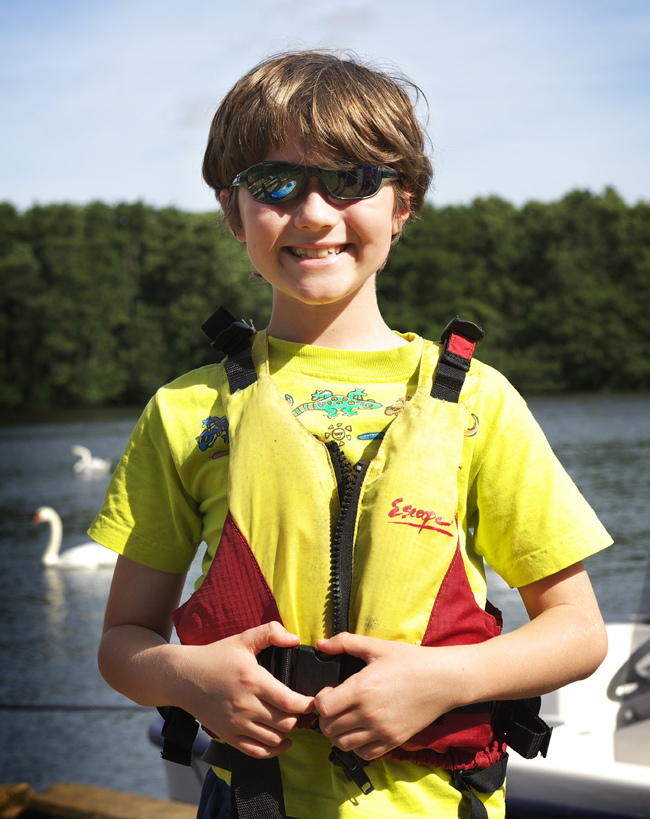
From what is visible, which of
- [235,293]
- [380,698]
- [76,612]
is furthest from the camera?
[235,293]

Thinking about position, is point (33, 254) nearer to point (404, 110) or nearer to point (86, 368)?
point (86, 368)

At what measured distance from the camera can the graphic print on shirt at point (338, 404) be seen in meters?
1.46

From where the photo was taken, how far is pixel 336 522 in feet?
4.57

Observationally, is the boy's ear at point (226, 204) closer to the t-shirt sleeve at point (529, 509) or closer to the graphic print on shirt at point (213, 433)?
the graphic print on shirt at point (213, 433)


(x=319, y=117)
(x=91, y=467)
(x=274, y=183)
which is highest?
(x=319, y=117)

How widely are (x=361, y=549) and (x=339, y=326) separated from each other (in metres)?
0.40

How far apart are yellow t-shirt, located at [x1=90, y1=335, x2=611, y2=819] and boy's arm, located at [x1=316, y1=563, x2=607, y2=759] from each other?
0.24 feet

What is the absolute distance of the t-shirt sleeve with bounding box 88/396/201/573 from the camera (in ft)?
4.85

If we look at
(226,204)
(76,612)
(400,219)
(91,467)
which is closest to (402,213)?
(400,219)

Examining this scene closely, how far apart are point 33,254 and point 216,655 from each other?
56.6 m

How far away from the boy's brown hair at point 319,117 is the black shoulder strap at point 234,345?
19cm

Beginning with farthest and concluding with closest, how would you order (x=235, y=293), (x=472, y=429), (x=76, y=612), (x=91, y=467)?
(x=235, y=293)
(x=91, y=467)
(x=76, y=612)
(x=472, y=429)

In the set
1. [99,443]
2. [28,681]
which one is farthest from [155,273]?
[28,681]

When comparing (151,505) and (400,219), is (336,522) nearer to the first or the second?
(151,505)
